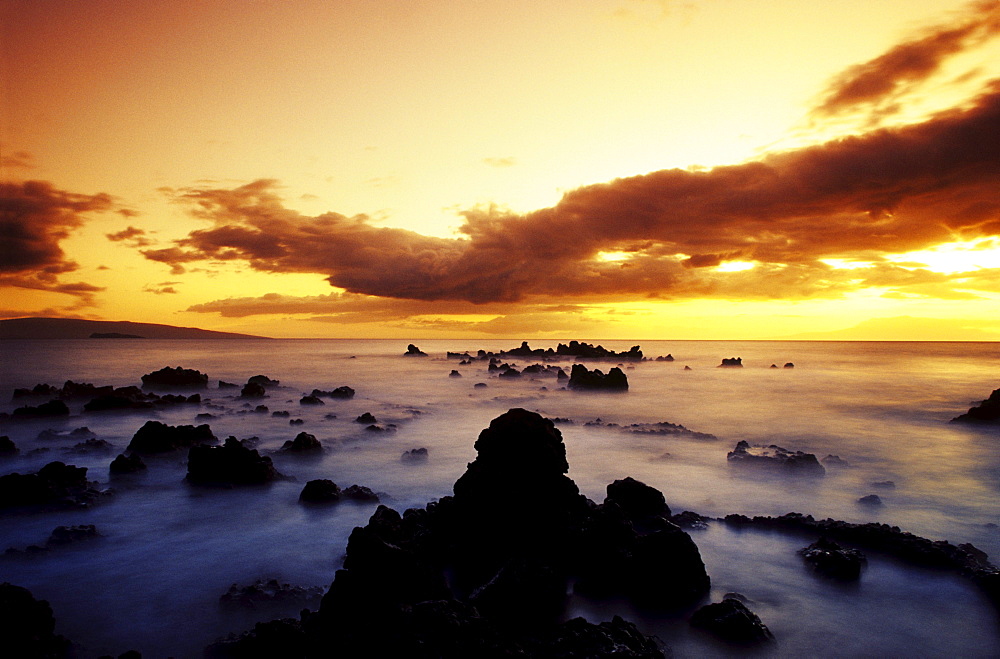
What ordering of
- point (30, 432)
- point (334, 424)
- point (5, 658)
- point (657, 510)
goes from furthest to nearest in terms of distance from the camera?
point (334, 424), point (30, 432), point (657, 510), point (5, 658)

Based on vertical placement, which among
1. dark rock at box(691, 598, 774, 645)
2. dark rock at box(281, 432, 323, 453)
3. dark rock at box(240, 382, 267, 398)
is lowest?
dark rock at box(240, 382, 267, 398)

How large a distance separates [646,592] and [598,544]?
914 millimetres

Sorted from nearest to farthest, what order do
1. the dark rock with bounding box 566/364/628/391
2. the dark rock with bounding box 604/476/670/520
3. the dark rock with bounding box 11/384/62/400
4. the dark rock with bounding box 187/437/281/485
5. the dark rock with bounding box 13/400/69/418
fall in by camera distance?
the dark rock with bounding box 604/476/670/520 < the dark rock with bounding box 187/437/281/485 < the dark rock with bounding box 13/400/69/418 < the dark rock with bounding box 11/384/62/400 < the dark rock with bounding box 566/364/628/391

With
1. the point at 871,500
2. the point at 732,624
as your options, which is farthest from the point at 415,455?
the point at 871,500

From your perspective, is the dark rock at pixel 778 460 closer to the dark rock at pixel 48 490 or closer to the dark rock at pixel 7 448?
the dark rock at pixel 48 490

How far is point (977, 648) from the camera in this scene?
6367 mm

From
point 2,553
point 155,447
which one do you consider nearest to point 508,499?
point 2,553

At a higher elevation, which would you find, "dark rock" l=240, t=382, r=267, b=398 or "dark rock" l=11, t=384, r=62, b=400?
"dark rock" l=240, t=382, r=267, b=398

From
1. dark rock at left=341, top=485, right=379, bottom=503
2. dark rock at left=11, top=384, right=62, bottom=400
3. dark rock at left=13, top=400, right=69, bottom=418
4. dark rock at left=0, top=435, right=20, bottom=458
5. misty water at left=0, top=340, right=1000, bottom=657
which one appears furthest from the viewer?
dark rock at left=11, top=384, right=62, bottom=400

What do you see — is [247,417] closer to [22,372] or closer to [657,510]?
[657,510]

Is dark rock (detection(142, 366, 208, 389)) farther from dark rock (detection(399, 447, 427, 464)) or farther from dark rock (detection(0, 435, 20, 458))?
dark rock (detection(399, 447, 427, 464))

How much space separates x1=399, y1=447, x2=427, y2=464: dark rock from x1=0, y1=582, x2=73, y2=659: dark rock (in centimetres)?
1120

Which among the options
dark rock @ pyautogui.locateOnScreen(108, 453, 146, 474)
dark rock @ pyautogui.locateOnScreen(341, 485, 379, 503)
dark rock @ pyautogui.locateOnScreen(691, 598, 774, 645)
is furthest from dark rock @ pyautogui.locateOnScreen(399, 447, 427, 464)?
dark rock @ pyautogui.locateOnScreen(691, 598, 774, 645)

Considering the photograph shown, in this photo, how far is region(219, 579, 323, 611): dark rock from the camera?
716 cm
